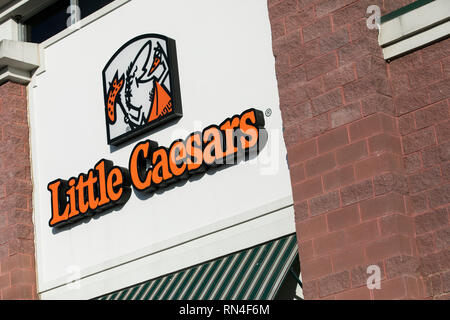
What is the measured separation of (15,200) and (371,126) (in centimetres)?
753

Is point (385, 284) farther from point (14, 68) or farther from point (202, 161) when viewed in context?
point (14, 68)

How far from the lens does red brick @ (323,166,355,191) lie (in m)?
12.0

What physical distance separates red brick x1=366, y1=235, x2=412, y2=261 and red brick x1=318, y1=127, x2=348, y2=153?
1447mm

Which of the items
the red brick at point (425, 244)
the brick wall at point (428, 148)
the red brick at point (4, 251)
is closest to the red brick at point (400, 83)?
the brick wall at point (428, 148)

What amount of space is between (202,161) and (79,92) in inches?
144

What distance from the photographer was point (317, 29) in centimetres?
1282

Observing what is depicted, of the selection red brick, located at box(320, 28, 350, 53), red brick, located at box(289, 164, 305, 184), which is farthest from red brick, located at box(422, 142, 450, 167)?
red brick, located at box(320, 28, 350, 53)

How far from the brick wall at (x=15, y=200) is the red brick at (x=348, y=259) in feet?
22.1

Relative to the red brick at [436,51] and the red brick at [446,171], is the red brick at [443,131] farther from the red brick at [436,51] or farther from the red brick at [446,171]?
the red brick at [436,51]

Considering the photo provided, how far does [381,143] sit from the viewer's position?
11766 mm

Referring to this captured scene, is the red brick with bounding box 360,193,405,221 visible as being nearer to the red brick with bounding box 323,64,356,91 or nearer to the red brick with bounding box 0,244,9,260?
the red brick with bounding box 323,64,356,91

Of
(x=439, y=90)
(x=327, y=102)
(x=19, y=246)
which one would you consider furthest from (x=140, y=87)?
(x=439, y=90)

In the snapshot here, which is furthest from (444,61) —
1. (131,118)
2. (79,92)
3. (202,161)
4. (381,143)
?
(79,92)

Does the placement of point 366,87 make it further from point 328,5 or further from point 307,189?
point 307,189
